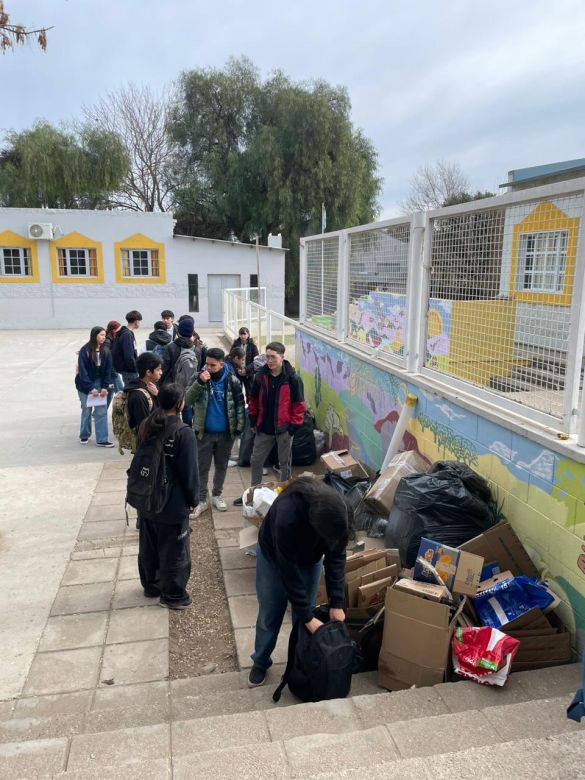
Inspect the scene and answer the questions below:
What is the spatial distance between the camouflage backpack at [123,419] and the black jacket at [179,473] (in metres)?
1.03

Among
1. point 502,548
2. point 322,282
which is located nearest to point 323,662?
point 502,548

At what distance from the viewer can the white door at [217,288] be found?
2797 centimetres

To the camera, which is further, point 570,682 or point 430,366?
point 430,366

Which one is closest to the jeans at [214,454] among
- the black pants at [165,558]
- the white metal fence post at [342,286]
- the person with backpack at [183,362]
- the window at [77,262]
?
the person with backpack at [183,362]

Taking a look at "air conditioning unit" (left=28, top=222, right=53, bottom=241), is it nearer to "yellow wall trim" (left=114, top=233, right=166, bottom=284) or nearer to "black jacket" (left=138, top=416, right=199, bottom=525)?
"yellow wall trim" (left=114, top=233, right=166, bottom=284)

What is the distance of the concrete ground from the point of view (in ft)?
13.7

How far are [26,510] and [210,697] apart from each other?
12.6 ft

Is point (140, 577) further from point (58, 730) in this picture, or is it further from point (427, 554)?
point (427, 554)

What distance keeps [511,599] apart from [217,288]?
25.8 meters

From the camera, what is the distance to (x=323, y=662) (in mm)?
3098

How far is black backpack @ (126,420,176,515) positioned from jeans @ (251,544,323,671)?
0.97 meters

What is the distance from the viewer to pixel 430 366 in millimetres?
5367

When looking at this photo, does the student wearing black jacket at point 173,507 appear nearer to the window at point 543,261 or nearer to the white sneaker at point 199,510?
the white sneaker at point 199,510

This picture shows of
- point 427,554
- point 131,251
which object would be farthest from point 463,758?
point 131,251
